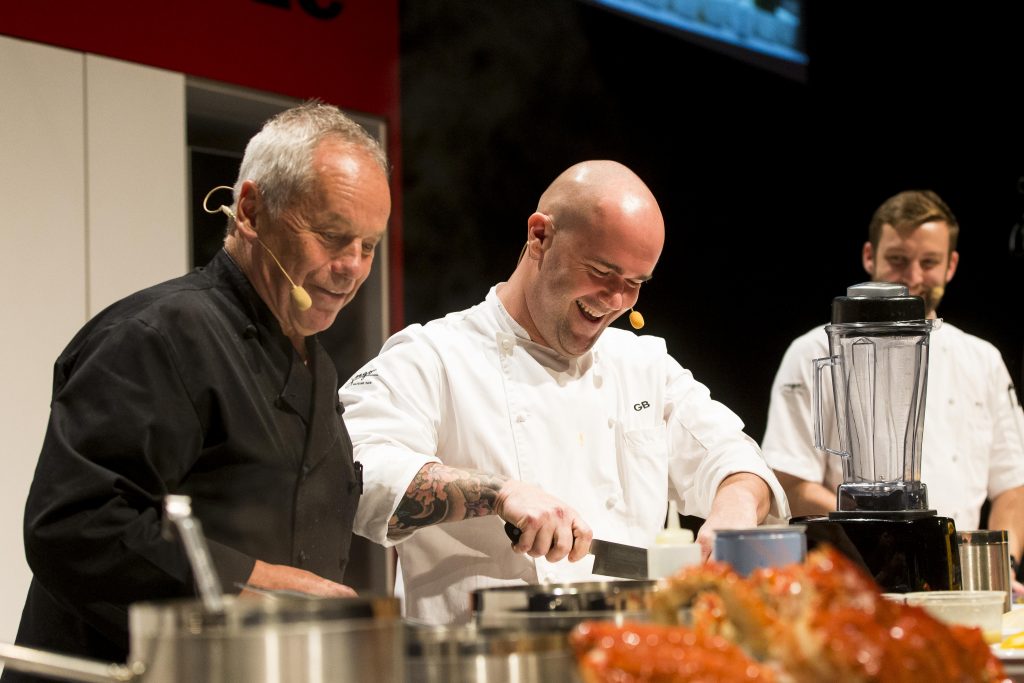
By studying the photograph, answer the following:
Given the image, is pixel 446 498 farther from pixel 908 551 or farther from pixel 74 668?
pixel 74 668

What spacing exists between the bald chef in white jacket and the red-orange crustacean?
1.09 meters

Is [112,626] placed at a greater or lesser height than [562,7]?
lesser

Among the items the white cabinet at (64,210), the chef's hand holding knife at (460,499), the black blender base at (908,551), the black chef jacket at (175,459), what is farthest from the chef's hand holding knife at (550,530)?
the white cabinet at (64,210)

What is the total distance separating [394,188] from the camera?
378 centimetres

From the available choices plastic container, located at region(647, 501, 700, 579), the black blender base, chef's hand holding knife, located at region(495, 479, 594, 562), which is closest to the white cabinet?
chef's hand holding knife, located at region(495, 479, 594, 562)

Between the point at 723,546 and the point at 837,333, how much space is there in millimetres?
1121

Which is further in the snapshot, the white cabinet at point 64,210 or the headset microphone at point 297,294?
the white cabinet at point 64,210

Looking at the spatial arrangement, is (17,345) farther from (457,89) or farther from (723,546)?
(723,546)

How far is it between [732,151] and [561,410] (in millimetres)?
2656

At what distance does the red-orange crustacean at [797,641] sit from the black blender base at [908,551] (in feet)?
3.51

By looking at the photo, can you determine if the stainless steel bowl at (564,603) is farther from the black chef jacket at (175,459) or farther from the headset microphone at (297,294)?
the headset microphone at (297,294)

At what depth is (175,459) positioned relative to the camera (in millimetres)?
1305

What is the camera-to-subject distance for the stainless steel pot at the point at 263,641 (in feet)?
2.35

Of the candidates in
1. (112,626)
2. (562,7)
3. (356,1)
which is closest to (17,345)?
(356,1)
